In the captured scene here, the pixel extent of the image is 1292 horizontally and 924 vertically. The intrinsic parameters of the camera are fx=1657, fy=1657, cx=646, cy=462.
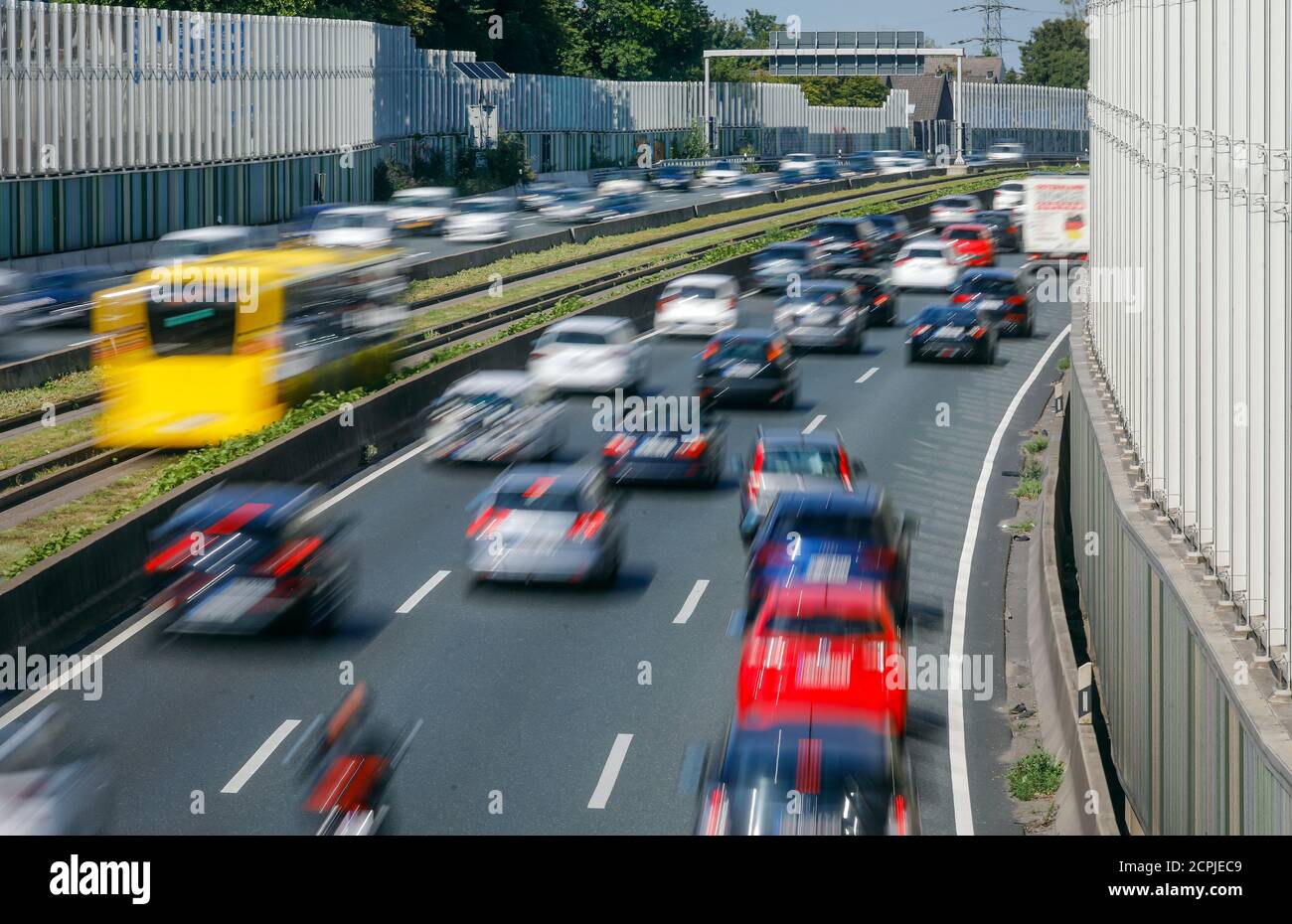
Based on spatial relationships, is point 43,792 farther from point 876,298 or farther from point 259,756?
point 876,298

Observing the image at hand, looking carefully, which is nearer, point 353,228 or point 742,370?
point 742,370

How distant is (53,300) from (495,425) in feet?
66.2

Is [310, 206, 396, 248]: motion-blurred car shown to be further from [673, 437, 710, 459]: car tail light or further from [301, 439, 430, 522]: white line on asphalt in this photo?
[673, 437, 710, 459]: car tail light

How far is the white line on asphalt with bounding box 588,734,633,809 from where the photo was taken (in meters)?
15.2

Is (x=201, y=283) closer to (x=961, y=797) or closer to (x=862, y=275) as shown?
(x=961, y=797)

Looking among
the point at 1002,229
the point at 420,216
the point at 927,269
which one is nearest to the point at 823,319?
the point at 927,269

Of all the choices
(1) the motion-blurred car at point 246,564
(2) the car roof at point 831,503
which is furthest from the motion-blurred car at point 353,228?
(2) the car roof at point 831,503

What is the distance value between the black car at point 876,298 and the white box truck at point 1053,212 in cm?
514

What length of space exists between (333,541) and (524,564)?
2703mm

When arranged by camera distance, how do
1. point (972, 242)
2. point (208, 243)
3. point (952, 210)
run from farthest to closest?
point (952, 210) < point (972, 242) < point (208, 243)

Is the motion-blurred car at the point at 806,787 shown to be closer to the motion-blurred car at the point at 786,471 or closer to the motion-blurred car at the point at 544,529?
the motion-blurred car at the point at 544,529

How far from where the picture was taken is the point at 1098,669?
19.5 metres

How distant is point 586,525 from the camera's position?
21.6 metres
